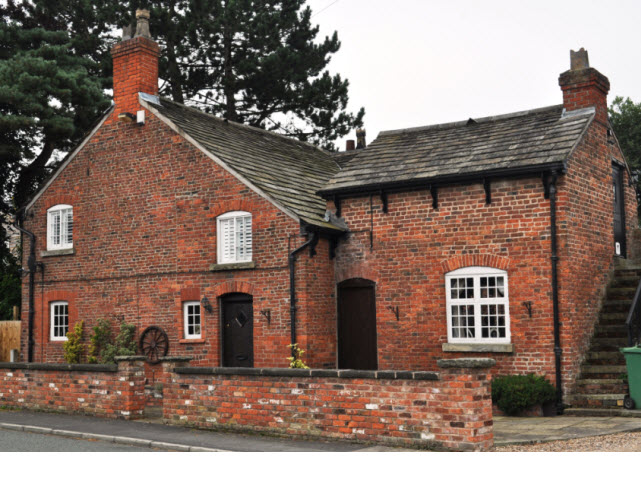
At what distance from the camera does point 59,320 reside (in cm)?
1989

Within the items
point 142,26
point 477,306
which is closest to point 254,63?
point 142,26

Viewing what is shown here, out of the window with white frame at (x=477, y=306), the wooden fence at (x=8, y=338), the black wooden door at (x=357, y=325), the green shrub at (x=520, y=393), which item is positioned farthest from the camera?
the wooden fence at (x=8, y=338)

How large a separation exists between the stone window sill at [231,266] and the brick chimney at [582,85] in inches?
318

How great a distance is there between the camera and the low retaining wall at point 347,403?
9.91 m

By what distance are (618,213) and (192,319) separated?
35.1 feet

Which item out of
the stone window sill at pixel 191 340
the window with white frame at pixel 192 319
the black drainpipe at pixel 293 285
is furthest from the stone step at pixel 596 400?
the window with white frame at pixel 192 319

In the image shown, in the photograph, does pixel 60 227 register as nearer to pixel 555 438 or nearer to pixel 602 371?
pixel 602 371

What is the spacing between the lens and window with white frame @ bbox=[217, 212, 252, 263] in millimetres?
17016

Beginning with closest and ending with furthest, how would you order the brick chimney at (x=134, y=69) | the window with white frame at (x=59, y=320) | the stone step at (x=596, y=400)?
the stone step at (x=596, y=400), the brick chimney at (x=134, y=69), the window with white frame at (x=59, y=320)

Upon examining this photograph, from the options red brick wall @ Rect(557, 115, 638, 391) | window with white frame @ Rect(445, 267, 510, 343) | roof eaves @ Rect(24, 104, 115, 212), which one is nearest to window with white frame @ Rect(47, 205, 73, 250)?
roof eaves @ Rect(24, 104, 115, 212)

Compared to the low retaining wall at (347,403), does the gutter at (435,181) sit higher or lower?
higher

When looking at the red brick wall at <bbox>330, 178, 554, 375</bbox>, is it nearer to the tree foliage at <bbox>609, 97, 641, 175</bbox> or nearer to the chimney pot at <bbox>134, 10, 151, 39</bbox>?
the chimney pot at <bbox>134, 10, 151, 39</bbox>

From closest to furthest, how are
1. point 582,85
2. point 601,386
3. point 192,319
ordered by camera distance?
point 601,386, point 582,85, point 192,319

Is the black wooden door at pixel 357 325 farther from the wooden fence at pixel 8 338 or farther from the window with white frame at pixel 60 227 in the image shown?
the wooden fence at pixel 8 338
